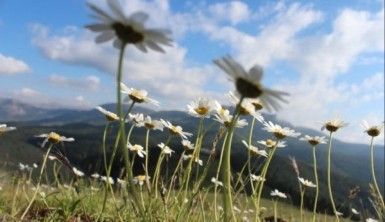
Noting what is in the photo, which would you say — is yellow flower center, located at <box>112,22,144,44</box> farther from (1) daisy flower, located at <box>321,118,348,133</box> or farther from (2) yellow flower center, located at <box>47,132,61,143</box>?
(1) daisy flower, located at <box>321,118,348,133</box>

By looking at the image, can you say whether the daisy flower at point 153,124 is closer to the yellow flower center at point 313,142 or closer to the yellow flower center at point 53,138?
the yellow flower center at point 53,138

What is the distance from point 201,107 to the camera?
518 centimetres

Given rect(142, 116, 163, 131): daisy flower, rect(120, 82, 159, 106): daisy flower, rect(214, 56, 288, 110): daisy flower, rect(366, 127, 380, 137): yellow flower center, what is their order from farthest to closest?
rect(366, 127, 380, 137): yellow flower center → rect(142, 116, 163, 131): daisy flower → rect(120, 82, 159, 106): daisy flower → rect(214, 56, 288, 110): daisy flower

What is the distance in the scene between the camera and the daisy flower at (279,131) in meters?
5.15

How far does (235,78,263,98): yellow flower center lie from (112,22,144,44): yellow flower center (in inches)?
17.2

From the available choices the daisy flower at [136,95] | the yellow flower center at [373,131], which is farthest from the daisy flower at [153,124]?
the yellow flower center at [373,131]

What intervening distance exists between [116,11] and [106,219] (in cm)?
320

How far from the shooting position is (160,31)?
7.66 feet

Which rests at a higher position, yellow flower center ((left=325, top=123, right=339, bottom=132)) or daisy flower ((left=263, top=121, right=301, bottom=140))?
yellow flower center ((left=325, top=123, right=339, bottom=132))

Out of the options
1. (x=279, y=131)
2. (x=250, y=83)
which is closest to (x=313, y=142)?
(x=279, y=131)

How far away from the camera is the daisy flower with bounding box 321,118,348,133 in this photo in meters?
5.76

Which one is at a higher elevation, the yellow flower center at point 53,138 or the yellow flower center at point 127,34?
the yellow flower center at point 127,34

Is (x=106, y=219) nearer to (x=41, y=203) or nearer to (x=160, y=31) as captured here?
(x=41, y=203)

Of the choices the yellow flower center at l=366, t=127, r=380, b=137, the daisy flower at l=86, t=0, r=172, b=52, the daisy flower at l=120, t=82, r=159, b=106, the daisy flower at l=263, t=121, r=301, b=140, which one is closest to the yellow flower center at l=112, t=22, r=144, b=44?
the daisy flower at l=86, t=0, r=172, b=52
